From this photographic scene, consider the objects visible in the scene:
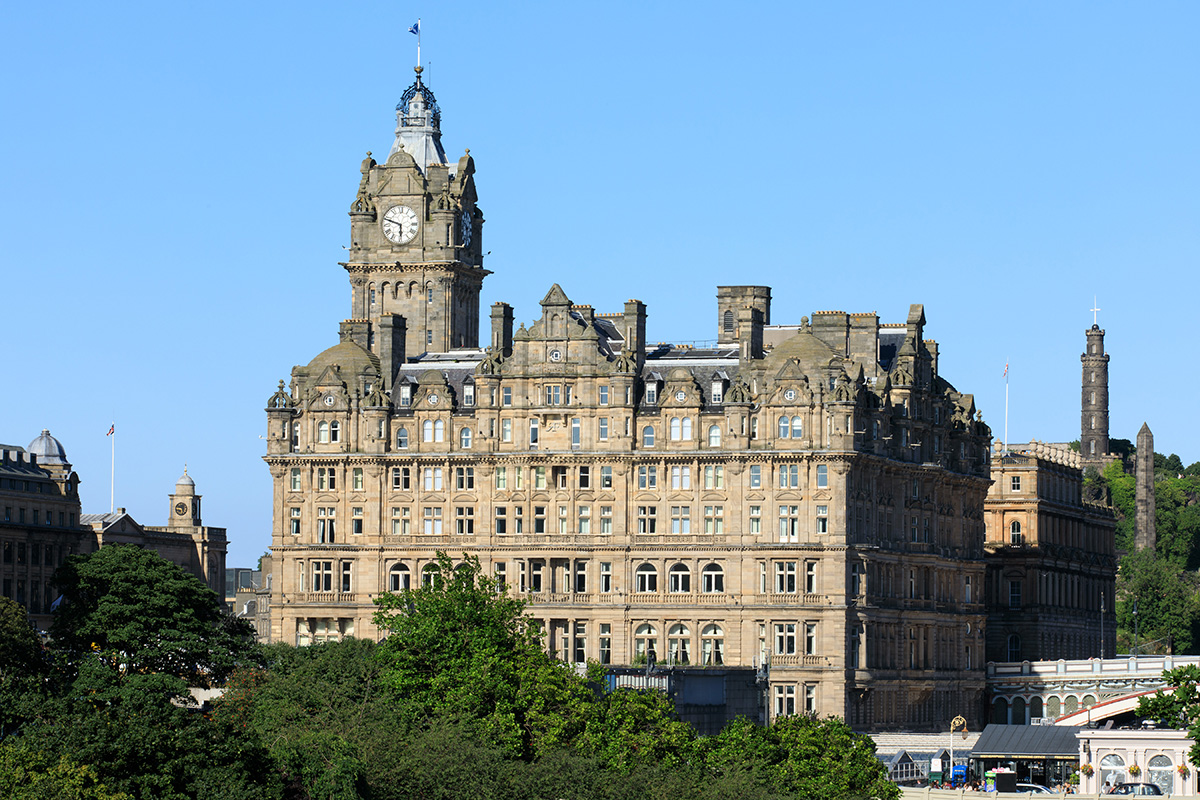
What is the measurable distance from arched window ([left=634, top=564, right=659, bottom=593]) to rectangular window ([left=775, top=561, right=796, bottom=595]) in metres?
8.56

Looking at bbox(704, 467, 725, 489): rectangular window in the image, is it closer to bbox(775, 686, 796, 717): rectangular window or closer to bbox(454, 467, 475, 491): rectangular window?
bbox(775, 686, 796, 717): rectangular window

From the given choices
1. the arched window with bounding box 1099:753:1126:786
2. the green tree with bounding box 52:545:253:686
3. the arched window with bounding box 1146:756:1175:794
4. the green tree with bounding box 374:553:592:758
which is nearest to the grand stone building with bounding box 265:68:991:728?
the arched window with bounding box 1099:753:1126:786

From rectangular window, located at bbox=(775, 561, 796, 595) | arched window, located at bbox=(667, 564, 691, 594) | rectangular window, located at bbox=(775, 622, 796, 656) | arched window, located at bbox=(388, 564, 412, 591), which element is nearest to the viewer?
rectangular window, located at bbox=(775, 622, 796, 656)

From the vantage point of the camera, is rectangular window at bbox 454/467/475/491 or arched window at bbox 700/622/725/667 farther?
rectangular window at bbox 454/467/475/491

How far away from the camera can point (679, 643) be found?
18762 cm

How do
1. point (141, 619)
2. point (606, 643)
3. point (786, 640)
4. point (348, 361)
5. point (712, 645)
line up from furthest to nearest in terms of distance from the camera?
point (348, 361) < point (606, 643) < point (712, 645) < point (786, 640) < point (141, 619)

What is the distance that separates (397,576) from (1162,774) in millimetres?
54574

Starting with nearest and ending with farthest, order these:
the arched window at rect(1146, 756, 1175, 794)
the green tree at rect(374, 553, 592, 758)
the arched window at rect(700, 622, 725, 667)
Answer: the green tree at rect(374, 553, 592, 758), the arched window at rect(1146, 756, 1175, 794), the arched window at rect(700, 622, 725, 667)

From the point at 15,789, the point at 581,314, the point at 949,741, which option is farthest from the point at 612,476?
the point at 15,789

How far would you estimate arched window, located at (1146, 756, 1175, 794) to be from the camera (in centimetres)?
16888

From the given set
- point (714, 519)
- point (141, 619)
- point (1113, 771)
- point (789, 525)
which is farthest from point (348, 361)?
point (1113, 771)

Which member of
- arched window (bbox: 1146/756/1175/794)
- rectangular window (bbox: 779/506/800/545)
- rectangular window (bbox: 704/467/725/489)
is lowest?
arched window (bbox: 1146/756/1175/794)

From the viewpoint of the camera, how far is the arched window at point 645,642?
18775 cm

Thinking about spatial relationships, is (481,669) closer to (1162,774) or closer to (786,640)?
(786,640)
